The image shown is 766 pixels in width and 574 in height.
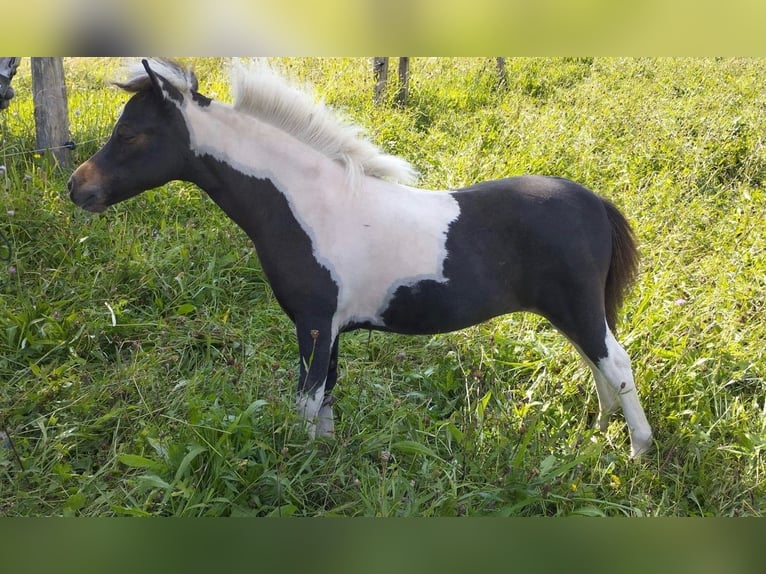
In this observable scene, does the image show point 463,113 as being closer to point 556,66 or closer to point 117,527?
point 556,66

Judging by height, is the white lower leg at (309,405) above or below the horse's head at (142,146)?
below

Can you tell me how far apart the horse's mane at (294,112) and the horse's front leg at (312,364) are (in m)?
0.65

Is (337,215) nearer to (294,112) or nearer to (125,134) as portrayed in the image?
(294,112)

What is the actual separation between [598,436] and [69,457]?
8.54ft

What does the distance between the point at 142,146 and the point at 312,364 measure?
1165 millimetres

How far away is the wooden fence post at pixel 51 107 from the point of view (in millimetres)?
4434

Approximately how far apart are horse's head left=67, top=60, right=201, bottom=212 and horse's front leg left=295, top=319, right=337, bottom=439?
0.88 meters

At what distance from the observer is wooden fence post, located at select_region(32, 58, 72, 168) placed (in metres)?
4.43

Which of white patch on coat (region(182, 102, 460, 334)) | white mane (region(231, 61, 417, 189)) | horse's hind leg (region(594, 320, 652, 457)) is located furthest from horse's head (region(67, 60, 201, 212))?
horse's hind leg (region(594, 320, 652, 457))

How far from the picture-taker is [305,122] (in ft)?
8.04

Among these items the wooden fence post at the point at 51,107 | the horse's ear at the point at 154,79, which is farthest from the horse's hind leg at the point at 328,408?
the wooden fence post at the point at 51,107

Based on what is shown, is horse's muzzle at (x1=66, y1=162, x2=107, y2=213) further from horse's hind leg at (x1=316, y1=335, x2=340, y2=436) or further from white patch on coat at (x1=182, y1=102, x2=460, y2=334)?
horse's hind leg at (x1=316, y1=335, x2=340, y2=436)

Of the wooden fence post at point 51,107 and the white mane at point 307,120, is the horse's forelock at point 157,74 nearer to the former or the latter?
the white mane at point 307,120
